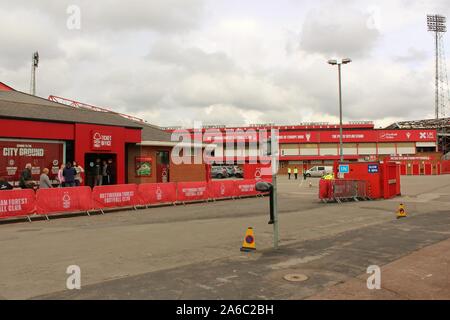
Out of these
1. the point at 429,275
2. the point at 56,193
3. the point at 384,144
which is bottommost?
the point at 429,275

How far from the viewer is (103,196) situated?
54.0 ft

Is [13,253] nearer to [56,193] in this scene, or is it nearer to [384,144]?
[56,193]

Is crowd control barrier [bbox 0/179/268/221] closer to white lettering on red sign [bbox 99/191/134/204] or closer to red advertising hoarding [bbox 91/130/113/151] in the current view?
white lettering on red sign [bbox 99/191/134/204]

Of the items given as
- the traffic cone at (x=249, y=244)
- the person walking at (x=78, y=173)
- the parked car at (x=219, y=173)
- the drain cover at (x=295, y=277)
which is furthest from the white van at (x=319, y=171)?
the drain cover at (x=295, y=277)

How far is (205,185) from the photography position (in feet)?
68.5

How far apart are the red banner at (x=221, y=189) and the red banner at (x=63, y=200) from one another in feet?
23.0

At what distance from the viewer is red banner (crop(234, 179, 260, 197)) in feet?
75.3

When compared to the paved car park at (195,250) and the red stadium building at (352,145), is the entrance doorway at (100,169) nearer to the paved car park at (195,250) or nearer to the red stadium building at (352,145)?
the paved car park at (195,250)

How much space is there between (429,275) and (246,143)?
201 ft

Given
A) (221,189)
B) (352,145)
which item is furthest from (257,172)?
(352,145)

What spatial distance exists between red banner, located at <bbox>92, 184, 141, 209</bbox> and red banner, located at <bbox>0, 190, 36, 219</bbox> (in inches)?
96.5

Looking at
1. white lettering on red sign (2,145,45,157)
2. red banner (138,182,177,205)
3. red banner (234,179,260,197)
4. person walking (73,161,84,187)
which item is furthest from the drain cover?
white lettering on red sign (2,145,45,157)

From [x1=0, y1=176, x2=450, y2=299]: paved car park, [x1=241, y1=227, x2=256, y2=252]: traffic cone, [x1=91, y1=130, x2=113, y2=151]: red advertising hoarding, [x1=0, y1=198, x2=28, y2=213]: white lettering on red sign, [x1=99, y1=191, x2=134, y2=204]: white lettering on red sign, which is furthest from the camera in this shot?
[x1=91, y1=130, x2=113, y2=151]: red advertising hoarding

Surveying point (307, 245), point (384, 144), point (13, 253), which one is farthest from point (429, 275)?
point (384, 144)
